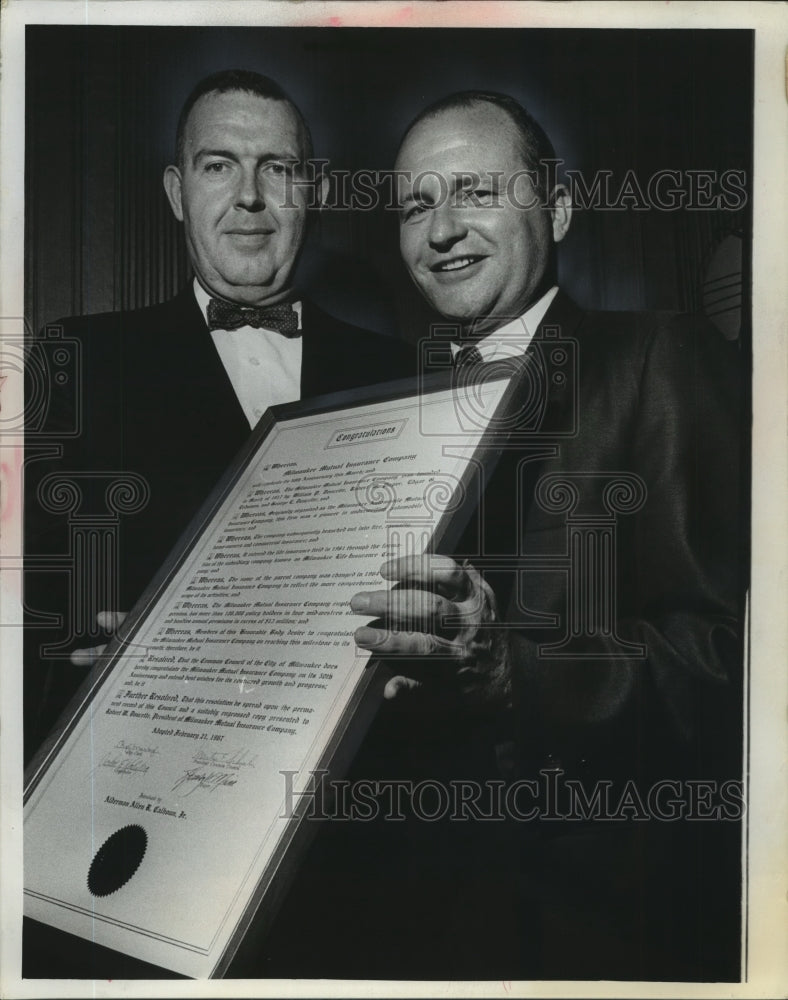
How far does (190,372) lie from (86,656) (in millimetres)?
823

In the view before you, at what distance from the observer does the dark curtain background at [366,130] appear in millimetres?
2689

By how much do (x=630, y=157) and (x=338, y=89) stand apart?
814 mm

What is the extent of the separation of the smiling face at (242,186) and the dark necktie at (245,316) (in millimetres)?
75

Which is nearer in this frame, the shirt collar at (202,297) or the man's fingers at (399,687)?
the man's fingers at (399,687)

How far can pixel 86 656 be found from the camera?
269cm

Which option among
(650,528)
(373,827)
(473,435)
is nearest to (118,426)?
(473,435)

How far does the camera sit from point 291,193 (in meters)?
2.71

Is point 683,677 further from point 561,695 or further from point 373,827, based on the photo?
point 373,827
